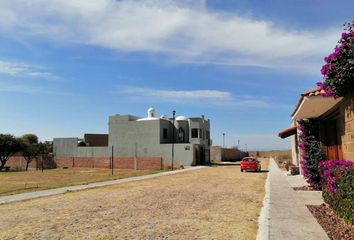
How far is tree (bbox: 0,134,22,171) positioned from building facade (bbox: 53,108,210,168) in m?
6.77

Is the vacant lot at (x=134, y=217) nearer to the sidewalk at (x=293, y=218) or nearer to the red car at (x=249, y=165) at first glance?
the sidewalk at (x=293, y=218)

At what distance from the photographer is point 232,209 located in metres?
12.3

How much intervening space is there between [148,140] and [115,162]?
7836 mm

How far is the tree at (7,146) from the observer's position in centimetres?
5234

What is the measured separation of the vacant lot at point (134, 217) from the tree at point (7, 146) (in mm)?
40702

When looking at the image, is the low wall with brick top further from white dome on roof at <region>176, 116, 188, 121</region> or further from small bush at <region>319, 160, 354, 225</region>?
small bush at <region>319, 160, 354, 225</region>

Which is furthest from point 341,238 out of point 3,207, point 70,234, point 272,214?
point 3,207

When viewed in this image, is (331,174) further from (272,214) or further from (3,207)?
(3,207)

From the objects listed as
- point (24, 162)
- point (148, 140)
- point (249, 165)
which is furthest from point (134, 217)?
point (24, 162)

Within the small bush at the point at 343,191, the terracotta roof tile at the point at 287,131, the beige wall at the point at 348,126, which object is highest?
the terracotta roof tile at the point at 287,131

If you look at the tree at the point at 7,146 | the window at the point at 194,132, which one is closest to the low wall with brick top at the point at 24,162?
the tree at the point at 7,146

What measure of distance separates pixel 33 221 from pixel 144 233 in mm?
3822

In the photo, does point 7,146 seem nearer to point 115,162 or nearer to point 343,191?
point 115,162

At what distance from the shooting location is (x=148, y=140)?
56.4 metres
